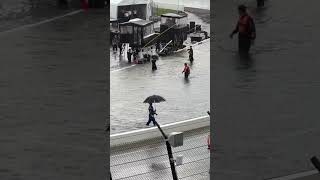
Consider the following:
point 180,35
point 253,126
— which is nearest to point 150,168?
point 253,126

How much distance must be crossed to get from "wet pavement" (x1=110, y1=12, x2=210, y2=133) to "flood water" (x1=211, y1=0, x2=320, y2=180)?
6956 millimetres

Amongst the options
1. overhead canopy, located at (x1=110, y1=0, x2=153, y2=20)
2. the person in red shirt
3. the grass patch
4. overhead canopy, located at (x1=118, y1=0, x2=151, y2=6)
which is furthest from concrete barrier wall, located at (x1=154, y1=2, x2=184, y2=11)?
the person in red shirt

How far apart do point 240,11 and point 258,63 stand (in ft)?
1.33

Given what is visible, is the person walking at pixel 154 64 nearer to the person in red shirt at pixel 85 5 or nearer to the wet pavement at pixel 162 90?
the wet pavement at pixel 162 90

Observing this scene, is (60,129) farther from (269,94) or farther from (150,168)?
(150,168)

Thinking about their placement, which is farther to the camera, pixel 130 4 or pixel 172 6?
pixel 172 6

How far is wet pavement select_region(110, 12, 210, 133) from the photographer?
1253 centimetres

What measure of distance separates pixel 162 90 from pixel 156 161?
4.69m

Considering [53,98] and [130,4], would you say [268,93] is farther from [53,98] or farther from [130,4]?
[130,4]

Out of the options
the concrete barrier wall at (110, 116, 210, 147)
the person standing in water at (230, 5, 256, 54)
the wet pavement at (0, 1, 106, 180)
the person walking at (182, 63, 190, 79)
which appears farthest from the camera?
the person walking at (182, 63, 190, 79)

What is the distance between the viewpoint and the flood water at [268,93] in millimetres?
4340

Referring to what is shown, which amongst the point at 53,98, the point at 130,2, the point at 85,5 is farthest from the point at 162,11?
the point at 53,98

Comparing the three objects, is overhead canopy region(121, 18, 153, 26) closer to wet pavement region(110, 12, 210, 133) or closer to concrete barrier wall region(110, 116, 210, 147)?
wet pavement region(110, 12, 210, 133)

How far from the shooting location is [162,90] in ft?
45.7
